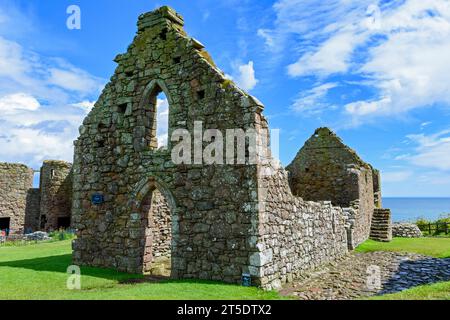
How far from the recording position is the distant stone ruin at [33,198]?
2609cm

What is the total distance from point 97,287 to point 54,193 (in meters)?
19.9

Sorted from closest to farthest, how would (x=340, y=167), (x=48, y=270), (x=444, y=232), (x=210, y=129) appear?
(x=210, y=129) < (x=48, y=270) < (x=340, y=167) < (x=444, y=232)

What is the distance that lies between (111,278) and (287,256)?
4.98 metres

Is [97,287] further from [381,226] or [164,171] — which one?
[381,226]

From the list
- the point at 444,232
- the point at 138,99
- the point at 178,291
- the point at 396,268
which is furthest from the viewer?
the point at 444,232

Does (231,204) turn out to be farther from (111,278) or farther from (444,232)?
(444,232)

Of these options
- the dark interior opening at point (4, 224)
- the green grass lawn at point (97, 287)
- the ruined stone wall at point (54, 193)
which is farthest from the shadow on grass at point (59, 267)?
the dark interior opening at point (4, 224)

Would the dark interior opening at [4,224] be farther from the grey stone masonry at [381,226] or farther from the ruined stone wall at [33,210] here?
the grey stone masonry at [381,226]

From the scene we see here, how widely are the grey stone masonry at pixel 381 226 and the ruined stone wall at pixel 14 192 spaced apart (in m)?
24.8

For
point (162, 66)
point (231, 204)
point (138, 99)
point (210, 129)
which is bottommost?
point (231, 204)

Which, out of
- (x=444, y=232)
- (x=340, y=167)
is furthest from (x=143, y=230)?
(x=444, y=232)

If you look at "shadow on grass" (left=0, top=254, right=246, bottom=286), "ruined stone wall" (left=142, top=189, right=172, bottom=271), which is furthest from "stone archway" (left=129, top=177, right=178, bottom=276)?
"shadow on grass" (left=0, top=254, right=246, bottom=286)

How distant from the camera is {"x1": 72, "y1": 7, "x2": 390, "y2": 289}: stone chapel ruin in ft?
29.5
